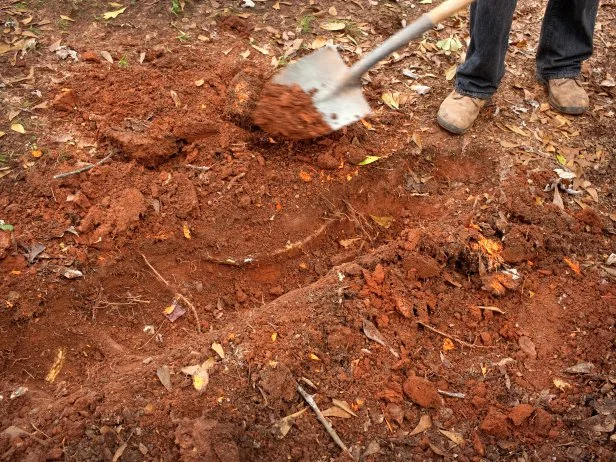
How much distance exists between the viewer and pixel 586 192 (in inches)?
122

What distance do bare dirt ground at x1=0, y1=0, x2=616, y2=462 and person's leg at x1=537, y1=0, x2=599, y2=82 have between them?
0.24 meters

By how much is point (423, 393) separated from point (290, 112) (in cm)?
154

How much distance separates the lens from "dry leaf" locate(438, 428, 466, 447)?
212 cm

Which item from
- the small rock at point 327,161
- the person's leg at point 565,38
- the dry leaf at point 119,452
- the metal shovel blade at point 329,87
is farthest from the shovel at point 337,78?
the dry leaf at point 119,452

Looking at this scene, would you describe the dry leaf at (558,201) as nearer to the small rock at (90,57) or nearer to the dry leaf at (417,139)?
the dry leaf at (417,139)

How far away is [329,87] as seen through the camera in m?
2.90

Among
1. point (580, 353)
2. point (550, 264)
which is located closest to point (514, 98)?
point (550, 264)

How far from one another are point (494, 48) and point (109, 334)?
2.56 meters

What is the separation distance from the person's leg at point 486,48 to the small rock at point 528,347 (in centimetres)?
157

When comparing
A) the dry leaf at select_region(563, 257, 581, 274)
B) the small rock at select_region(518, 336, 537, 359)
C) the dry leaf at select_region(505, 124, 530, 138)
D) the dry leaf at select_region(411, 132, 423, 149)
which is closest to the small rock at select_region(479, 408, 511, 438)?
the small rock at select_region(518, 336, 537, 359)

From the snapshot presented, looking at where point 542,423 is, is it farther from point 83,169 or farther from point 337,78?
point 83,169

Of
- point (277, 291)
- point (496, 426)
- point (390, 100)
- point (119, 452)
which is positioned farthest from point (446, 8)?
point (119, 452)

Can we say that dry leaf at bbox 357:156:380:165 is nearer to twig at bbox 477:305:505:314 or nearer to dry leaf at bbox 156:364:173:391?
twig at bbox 477:305:505:314

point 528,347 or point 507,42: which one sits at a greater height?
point 507,42
